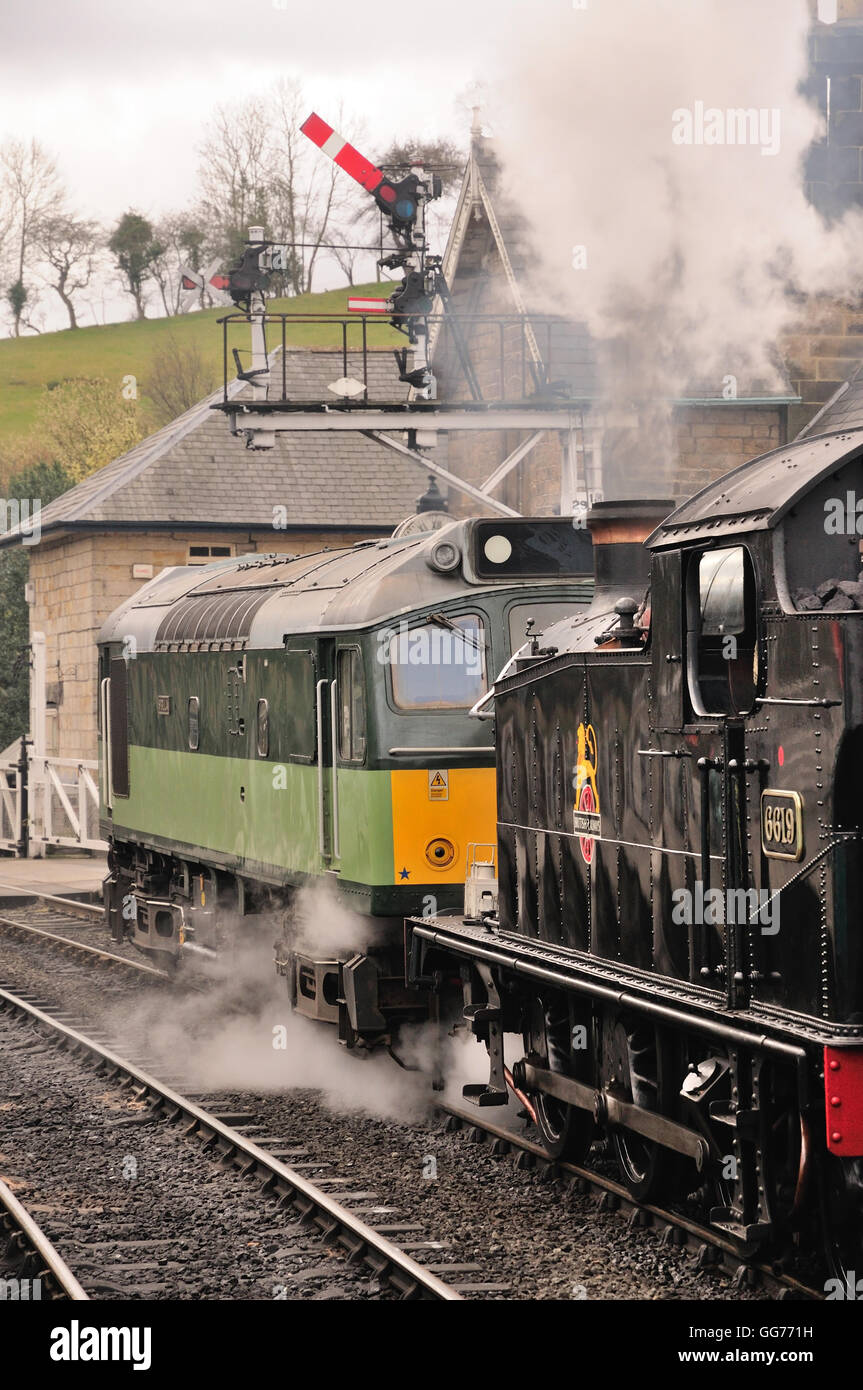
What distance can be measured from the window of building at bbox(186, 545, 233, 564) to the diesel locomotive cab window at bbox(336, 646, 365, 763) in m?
20.0

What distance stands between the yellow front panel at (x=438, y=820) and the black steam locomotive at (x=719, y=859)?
157cm

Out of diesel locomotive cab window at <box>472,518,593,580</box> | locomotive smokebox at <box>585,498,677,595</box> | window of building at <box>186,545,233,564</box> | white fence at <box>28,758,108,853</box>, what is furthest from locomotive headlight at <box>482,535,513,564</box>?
window of building at <box>186,545,233,564</box>

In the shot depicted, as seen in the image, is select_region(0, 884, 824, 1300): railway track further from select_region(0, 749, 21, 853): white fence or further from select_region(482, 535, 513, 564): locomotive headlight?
select_region(0, 749, 21, 853): white fence

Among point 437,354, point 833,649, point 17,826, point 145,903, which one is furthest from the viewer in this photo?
point 17,826

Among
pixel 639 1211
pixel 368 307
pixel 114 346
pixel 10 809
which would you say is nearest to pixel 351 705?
pixel 639 1211

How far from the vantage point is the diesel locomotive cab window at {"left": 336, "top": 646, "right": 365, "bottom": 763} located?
11.1 m

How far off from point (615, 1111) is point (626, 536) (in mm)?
2919

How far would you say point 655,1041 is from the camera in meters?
8.00

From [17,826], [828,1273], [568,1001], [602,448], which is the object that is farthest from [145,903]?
[17,826]

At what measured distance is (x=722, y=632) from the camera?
6.78m

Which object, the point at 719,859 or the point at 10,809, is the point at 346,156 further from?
the point at 10,809

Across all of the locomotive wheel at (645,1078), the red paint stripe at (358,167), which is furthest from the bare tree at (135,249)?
the locomotive wheel at (645,1078)
